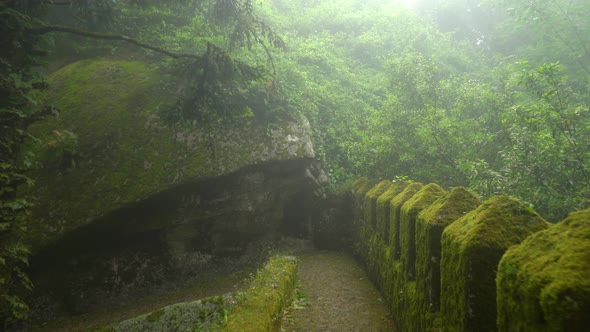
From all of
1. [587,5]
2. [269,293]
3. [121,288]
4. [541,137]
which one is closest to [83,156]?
[121,288]

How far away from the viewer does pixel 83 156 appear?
1012 centimetres

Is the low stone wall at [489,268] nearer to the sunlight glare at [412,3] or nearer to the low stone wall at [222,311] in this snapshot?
the low stone wall at [222,311]

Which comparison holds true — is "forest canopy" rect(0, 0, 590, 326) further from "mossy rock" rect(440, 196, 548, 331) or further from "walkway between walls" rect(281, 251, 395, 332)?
"mossy rock" rect(440, 196, 548, 331)

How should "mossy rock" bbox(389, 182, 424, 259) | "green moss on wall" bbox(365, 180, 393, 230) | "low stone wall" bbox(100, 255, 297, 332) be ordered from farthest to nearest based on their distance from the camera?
"green moss on wall" bbox(365, 180, 393, 230)
"mossy rock" bbox(389, 182, 424, 259)
"low stone wall" bbox(100, 255, 297, 332)

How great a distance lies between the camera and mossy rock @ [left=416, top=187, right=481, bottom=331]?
457cm

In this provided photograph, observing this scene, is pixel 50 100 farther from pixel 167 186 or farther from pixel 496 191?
pixel 496 191

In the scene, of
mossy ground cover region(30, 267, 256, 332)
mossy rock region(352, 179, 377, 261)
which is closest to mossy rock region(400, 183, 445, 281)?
mossy rock region(352, 179, 377, 261)

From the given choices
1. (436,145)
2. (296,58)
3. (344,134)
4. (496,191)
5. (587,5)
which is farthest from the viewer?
(296,58)

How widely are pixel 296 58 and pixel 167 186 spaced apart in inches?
527

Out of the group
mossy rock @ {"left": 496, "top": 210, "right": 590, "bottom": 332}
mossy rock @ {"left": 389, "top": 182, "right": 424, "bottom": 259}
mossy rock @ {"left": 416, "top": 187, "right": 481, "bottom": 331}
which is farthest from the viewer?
mossy rock @ {"left": 389, "top": 182, "right": 424, "bottom": 259}

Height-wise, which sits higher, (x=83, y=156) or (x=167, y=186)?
(x=83, y=156)

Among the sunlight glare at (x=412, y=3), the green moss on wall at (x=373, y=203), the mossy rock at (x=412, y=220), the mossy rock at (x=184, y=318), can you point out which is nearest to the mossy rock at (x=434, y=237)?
the mossy rock at (x=412, y=220)

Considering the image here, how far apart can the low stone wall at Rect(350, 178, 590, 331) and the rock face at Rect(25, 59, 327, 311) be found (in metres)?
5.89

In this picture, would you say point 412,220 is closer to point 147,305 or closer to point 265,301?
point 265,301
